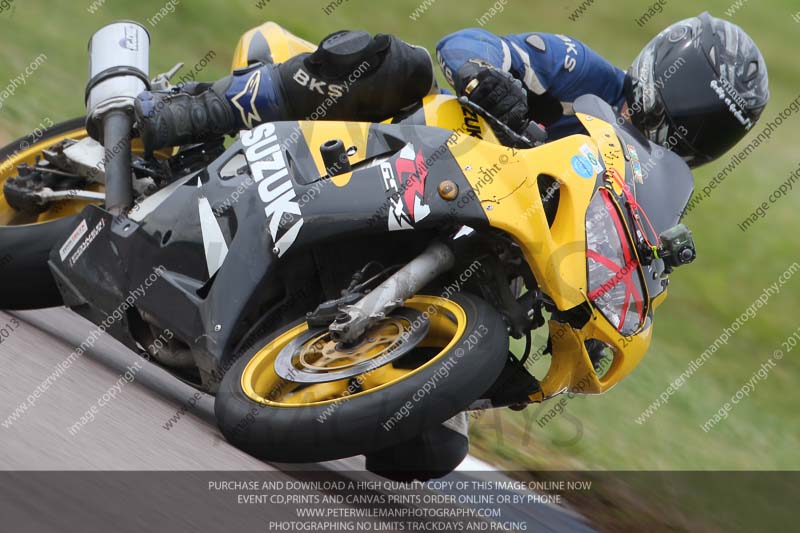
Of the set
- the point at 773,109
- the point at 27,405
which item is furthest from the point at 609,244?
the point at 773,109

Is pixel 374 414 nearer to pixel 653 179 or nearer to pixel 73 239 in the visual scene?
pixel 653 179

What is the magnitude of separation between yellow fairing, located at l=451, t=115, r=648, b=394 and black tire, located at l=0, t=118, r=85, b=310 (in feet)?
6.08

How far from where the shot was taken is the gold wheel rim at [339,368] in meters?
3.40

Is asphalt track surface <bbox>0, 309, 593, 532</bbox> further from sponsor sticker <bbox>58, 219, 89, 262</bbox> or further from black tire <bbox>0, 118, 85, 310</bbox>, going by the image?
sponsor sticker <bbox>58, 219, 89, 262</bbox>

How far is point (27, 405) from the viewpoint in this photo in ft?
12.4

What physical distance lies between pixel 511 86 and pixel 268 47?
1.34 m

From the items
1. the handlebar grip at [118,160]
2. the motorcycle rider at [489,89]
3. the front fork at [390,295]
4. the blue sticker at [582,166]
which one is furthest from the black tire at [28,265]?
the blue sticker at [582,166]

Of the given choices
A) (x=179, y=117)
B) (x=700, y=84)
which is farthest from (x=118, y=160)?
(x=700, y=84)

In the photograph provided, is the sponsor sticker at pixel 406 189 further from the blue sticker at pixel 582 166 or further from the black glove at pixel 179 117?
the black glove at pixel 179 117

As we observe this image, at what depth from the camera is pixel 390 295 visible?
11.4 feet

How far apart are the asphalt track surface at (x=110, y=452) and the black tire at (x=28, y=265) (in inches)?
5.0

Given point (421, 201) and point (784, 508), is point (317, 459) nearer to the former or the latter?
point (421, 201)

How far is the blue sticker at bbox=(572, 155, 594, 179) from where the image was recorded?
11.9ft

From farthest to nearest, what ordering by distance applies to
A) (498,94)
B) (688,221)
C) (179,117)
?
(688,221) < (179,117) < (498,94)
